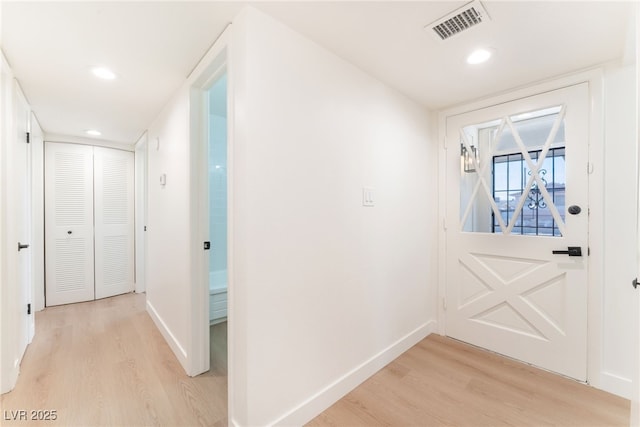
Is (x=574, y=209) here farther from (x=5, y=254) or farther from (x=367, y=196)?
(x=5, y=254)

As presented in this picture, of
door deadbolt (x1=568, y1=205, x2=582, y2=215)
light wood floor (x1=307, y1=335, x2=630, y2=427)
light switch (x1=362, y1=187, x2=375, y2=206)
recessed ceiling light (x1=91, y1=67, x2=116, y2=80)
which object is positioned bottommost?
light wood floor (x1=307, y1=335, x2=630, y2=427)

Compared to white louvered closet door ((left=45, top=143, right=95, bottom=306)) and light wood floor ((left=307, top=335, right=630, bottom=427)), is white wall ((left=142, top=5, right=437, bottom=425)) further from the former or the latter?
white louvered closet door ((left=45, top=143, right=95, bottom=306))

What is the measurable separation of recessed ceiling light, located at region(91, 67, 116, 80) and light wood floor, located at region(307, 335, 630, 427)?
273 centimetres

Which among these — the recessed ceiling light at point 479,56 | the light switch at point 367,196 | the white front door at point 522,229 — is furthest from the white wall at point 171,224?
the white front door at point 522,229

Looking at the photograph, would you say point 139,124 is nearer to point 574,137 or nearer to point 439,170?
point 439,170

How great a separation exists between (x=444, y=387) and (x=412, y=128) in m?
2.12

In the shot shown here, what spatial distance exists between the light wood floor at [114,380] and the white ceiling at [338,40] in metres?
2.25

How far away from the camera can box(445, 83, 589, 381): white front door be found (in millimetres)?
2018

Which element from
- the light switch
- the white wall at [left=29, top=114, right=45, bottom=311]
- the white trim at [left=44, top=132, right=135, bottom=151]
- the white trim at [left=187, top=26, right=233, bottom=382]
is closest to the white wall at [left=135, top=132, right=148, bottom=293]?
the white trim at [left=44, top=132, right=135, bottom=151]

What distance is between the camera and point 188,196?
6.68 feet

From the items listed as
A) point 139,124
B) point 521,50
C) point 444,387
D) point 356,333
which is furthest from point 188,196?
point 521,50

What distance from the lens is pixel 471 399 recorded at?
5.93 feet

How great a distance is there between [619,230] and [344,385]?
2151 millimetres

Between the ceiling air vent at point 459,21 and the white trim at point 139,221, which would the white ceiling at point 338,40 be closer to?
the ceiling air vent at point 459,21
